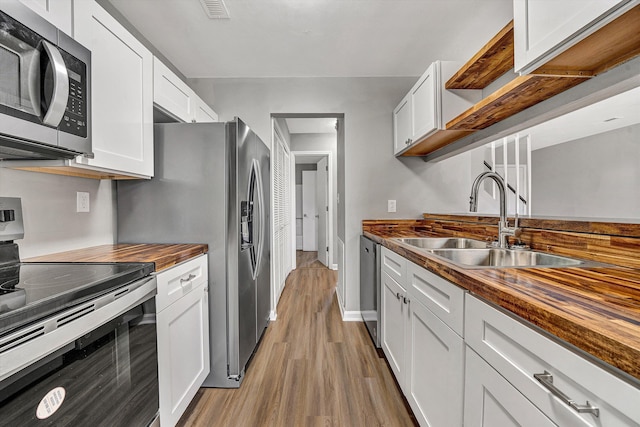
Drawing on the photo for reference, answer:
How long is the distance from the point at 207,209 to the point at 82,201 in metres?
0.63

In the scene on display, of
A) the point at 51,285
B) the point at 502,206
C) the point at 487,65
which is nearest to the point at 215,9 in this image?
the point at 487,65

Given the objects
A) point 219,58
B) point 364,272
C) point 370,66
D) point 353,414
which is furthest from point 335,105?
point 353,414

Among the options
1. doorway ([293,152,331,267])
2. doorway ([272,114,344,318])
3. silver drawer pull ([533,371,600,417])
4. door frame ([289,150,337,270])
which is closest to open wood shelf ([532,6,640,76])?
silver drawer pull ([533,371,600,417])

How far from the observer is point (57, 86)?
3.16 ft

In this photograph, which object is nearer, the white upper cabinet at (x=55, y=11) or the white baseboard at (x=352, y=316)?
the white upper cabinet at (x=55, y=11)

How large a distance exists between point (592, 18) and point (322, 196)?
493 centimetres

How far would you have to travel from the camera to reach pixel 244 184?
1933 mm

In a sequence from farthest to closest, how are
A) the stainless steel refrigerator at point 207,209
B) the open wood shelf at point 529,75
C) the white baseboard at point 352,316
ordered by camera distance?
the white baseboard at point 352,316
the stainless steel refrigerator at point 207,209
the open wood shelf at point 529,75

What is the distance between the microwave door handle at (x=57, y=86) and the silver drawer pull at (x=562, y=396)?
155 centimetres

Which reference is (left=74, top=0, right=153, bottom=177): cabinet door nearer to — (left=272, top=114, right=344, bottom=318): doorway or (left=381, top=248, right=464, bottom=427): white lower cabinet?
(left=381, top=248, right=464, bottom=427): white lower cabinet

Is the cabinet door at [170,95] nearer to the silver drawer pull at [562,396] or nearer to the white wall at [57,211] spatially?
the white wall at [57,211]

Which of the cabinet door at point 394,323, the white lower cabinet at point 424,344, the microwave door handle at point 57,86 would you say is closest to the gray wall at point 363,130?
the cabinet door at point 394,323

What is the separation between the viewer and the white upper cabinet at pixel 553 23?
31.7 inches

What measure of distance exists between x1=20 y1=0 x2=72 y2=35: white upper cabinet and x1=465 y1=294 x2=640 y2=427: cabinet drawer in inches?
68.2
